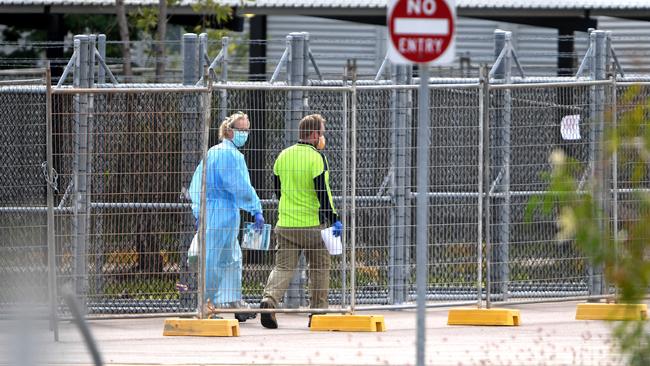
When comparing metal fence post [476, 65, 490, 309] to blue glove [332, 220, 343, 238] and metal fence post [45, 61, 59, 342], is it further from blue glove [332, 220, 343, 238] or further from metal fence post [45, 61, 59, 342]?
metal fence post [45, 61, 59, 342]

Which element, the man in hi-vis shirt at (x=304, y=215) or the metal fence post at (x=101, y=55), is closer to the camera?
the man in hi-vis shirt at (x=304, y=215)

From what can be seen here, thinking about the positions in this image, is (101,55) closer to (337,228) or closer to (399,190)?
(337,228)

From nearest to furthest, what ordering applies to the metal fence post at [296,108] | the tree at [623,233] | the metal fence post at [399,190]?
the tree at [623,233]
the metal fence post at [296,108]
the metal fence post at [399,190]

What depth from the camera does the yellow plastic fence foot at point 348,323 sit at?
12.7m

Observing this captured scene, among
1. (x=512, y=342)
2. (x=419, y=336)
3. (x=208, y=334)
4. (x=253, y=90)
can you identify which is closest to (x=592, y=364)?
(x=512, y=342)

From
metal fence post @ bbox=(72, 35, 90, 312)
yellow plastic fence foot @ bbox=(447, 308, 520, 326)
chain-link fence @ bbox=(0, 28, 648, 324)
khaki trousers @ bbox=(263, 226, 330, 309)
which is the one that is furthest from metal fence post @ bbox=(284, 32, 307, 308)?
metal fence post @ bbox=(72, 35, 90, 312)

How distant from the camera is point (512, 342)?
1152cm

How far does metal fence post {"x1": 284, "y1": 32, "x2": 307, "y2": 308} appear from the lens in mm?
13680

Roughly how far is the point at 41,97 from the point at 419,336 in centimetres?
623

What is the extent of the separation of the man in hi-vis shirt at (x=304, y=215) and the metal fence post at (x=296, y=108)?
21 cm

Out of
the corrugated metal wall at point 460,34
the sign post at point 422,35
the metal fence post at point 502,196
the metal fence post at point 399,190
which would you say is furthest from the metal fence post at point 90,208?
the corrugated metal wall at point 460,34

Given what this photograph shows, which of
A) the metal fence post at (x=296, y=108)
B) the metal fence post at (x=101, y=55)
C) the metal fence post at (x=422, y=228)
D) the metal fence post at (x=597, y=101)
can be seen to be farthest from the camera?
the metal fence post at (x=101, y=55)

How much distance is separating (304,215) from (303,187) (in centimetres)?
25

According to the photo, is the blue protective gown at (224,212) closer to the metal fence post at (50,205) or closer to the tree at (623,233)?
the metal fence post at (50,205)
